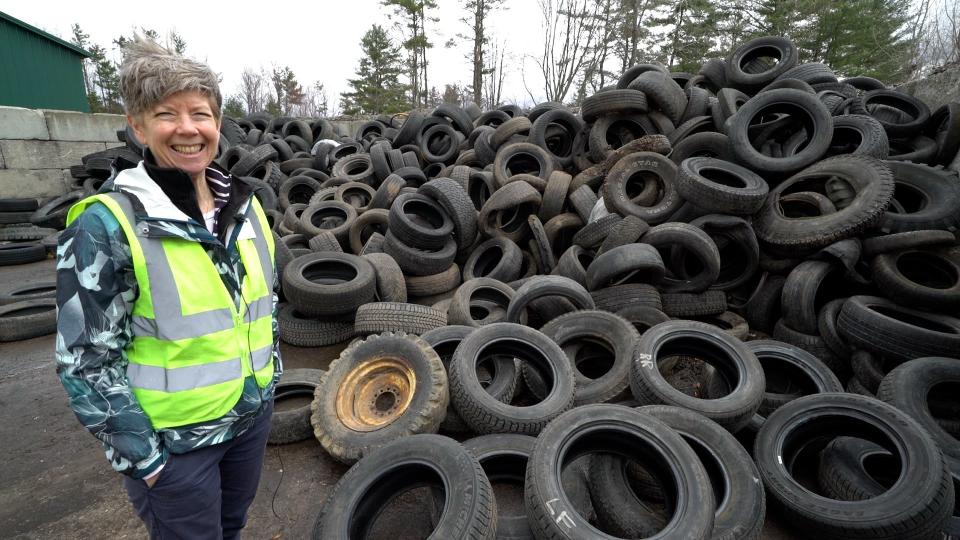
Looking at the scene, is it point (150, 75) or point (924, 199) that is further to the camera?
point (924, 199)

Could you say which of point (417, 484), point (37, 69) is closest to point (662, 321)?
point (417, 484)

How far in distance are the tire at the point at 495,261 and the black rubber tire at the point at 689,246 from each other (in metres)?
1.79

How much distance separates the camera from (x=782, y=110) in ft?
20.5

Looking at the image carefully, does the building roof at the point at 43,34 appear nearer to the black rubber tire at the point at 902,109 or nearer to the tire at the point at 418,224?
the tire at the point at 418,224

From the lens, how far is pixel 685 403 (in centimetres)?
299

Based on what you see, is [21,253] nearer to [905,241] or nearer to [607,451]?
[607,451]

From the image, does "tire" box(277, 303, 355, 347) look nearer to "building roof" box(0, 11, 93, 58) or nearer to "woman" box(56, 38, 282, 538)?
"woman" box(56, 38, 282, 538)

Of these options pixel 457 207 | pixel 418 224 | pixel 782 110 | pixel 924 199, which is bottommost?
pixel 418 224

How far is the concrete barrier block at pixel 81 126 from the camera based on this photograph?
32.8ft

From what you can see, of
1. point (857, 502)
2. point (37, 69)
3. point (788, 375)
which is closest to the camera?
point (857, 502)

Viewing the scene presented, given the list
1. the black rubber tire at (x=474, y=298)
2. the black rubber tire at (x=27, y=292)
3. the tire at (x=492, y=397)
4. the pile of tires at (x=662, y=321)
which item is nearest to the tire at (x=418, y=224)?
the pile of tires at (x=662, y=321)

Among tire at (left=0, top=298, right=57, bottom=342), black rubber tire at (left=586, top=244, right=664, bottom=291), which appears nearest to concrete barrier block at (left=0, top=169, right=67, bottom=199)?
tire at (left=0, top=298, right=57, bottom=342)

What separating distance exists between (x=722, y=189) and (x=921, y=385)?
2.58m

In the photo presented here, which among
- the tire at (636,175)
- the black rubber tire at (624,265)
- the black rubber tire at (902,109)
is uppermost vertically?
the black rubber tire at (902,109)
